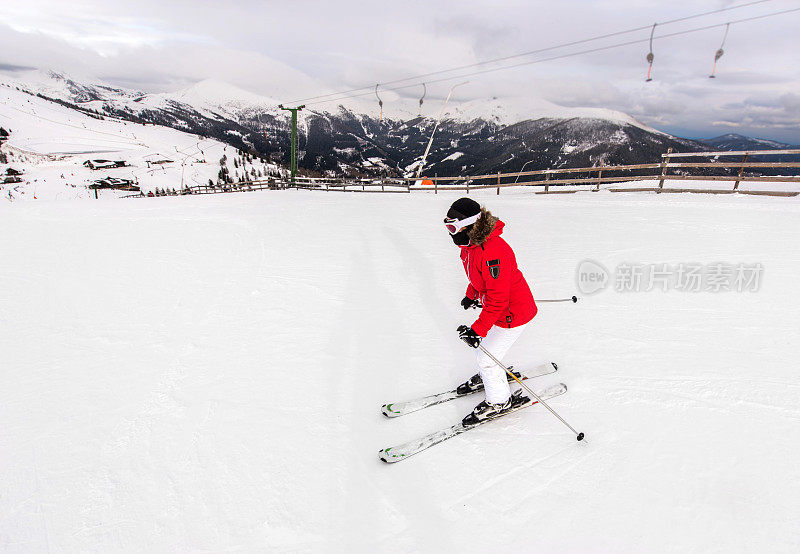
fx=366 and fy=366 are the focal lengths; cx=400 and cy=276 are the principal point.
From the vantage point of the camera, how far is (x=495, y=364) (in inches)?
142

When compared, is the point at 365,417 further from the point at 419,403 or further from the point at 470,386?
the point at 470,386

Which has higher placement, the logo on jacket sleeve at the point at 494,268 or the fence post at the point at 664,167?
the fence post at the point at 664,167

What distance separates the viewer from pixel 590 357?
15.3 feet

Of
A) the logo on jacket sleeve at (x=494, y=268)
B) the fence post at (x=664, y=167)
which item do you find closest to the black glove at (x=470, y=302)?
the logo on jacket sleeve at (x=494, y=268)

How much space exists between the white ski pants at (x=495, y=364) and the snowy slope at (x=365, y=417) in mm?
345

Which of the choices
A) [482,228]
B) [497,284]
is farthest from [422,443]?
[482,228]

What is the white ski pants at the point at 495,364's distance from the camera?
11.6 ft

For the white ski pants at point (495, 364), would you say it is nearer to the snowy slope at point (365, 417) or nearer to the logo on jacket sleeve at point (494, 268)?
the snowy slope at point (365, 417)

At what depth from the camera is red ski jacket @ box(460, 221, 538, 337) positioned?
3191 millimetres

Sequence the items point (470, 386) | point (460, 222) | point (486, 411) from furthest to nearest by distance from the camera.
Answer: point (470, 386) → point (486, 411) → point (460, 222)

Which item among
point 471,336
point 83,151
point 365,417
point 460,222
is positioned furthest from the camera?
point 83,151

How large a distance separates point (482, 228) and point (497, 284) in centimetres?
50

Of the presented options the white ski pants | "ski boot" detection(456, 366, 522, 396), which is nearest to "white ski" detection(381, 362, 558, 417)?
"ski boot" detection(456, 366, 522, 396)

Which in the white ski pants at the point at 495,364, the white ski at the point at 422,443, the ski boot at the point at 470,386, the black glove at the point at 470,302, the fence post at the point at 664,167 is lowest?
the white ski at the point at 422,443
